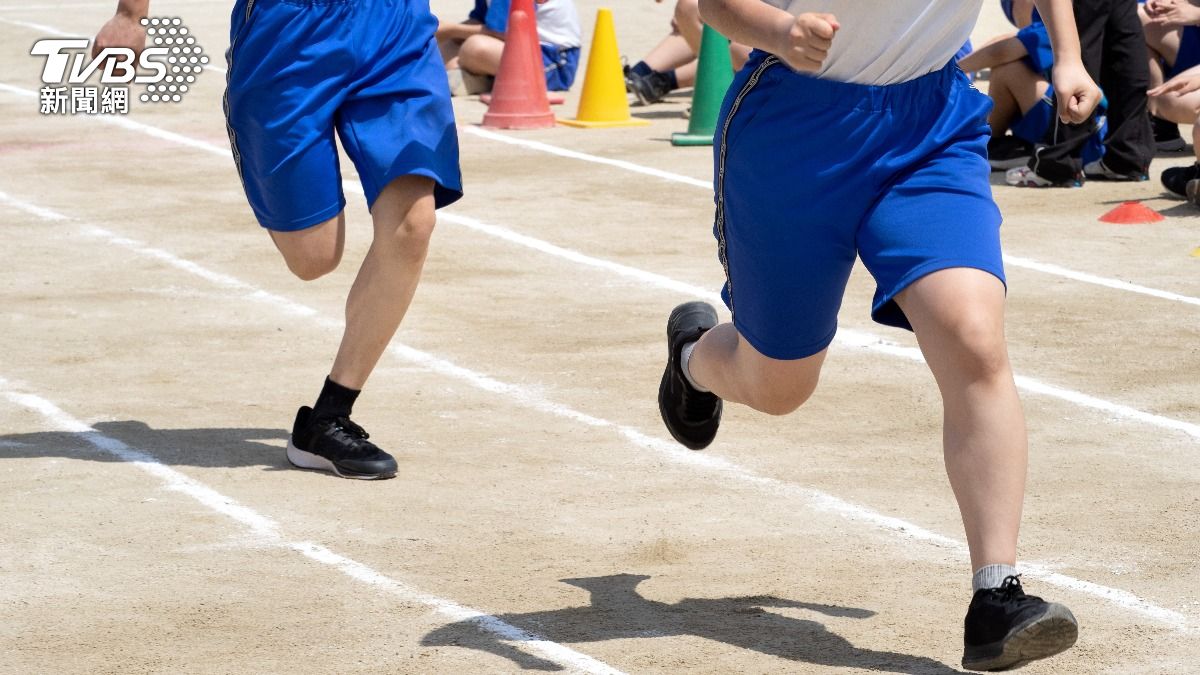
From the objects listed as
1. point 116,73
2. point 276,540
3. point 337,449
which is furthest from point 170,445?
point 116,73

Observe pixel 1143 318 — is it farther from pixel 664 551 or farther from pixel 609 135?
pixel 609 135

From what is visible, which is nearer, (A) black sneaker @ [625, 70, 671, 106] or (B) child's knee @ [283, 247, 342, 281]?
(B) child's knee @ [283, 247, 342, 281]

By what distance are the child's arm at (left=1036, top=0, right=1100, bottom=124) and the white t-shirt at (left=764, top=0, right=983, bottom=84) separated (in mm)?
432

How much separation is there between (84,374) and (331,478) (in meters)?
1.63

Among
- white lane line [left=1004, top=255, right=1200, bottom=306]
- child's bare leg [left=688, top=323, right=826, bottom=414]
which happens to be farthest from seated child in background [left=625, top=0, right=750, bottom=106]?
child's bare leg [left=688, top=323, right=826, bottom=414]

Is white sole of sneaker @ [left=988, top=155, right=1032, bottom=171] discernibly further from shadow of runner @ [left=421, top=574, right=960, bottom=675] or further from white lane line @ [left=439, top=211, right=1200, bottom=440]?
shadow of runner @ [left=421, top=574, right=960, bottom=675]

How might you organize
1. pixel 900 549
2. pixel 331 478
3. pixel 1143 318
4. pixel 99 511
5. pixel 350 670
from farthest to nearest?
pixel 1143 318 → pixel 331 478 → pixel 99 511 → pixel 900 549 → pixel 350 670

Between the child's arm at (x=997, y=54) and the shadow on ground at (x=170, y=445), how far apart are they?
20.1 feet

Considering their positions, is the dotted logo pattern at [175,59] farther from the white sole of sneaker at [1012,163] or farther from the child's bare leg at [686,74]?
the white sole of sneaker at [1012,163]

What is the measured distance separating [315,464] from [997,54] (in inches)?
255

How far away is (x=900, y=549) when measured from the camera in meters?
5.22

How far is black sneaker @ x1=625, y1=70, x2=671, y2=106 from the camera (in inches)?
572

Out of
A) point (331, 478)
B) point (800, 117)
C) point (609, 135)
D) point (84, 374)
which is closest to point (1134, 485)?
point (800, 117)

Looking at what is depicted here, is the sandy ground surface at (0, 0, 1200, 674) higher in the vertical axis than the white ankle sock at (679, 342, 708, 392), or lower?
lower
